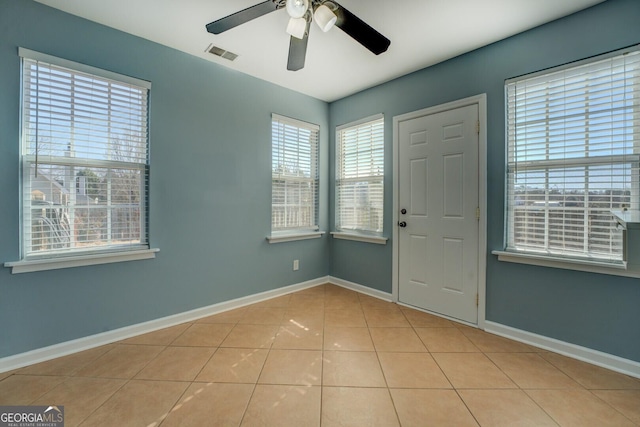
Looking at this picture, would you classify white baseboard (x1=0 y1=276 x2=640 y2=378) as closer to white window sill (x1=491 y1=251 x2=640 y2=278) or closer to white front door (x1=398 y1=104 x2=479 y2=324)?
white front door (x1=398 y1=104 x2=479 y2=324)

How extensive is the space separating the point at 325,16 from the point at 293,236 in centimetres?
238

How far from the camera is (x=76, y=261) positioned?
204 cm

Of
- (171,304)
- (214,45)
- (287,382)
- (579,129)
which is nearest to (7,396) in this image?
(171,304)

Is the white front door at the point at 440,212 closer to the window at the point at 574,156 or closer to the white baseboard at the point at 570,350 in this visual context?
the white baseboard at the point at 570,350

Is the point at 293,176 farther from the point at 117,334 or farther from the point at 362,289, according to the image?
the point at 117,334

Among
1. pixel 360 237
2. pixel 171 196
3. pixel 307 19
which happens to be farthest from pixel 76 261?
pixel 360 237

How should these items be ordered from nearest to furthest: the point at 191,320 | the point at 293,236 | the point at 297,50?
1. the point at 297,50
2. the point at 191,320
3. the point at 293,236

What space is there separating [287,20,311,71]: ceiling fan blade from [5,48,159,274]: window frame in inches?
54.4

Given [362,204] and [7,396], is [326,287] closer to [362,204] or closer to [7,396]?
[362,204]

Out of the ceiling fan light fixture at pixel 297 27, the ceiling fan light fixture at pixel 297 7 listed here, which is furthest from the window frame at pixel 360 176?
the ceiling fan light fixture at pixel 297 7

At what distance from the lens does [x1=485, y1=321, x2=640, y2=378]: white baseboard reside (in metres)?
1.82

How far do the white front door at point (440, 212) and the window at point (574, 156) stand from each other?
1.11ft

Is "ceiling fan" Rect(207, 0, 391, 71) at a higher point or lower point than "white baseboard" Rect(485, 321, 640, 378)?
higher

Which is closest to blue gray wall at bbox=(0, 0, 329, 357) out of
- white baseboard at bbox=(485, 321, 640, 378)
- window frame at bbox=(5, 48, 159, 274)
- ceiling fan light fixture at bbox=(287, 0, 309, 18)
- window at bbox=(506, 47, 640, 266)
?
window frame at bbox=(5, 48, 159, 274)
